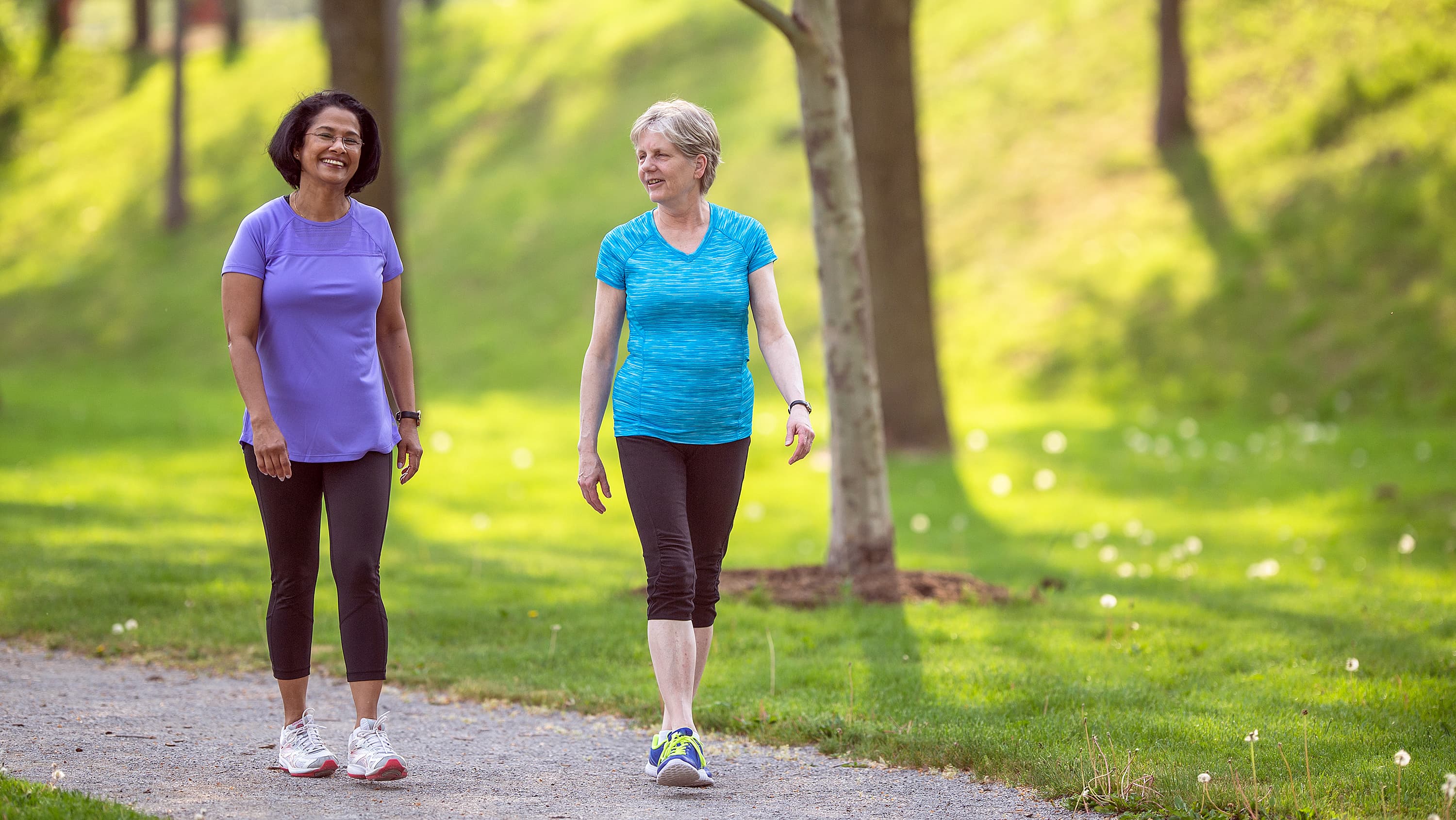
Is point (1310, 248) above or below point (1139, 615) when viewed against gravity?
above

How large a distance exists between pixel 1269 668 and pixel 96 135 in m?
37.5

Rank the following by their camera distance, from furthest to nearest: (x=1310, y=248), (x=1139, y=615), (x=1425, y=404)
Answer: (x=1310, y=248) → (x=1425, y=404) → (x=1139, y=615)

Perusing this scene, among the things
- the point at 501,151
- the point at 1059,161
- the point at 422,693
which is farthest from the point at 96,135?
the point at 422,693

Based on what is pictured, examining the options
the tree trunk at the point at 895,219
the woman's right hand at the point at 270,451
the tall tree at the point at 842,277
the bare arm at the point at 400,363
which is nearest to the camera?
the woman's right hand at the point at 270,451

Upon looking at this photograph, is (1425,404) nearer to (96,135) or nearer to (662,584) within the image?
(662,584)

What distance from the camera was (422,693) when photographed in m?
5.95

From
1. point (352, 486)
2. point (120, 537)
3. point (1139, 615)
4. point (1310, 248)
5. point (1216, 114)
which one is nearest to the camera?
point (352, 486)

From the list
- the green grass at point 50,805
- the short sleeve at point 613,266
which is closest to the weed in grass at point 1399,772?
the short sleeve at point 613,266

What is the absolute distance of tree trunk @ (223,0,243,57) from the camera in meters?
39.9

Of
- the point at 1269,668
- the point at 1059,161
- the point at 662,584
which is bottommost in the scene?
the point at 1269,668

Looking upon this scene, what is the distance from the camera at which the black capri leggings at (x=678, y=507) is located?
14.8 feet

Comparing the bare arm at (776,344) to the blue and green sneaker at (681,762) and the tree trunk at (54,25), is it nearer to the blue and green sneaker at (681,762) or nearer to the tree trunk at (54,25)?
the blue and green sneaker at (681,762)

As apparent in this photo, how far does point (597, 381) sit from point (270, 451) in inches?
42.0

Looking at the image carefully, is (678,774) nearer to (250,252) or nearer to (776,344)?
(776,344)
